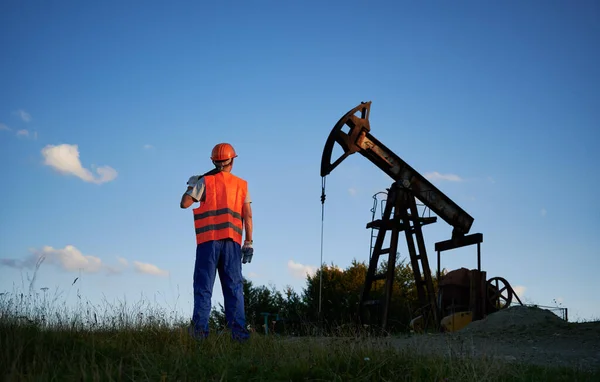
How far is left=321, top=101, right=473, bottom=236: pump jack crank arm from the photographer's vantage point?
17.3m

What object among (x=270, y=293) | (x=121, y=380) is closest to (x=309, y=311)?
(x=270, y=293)

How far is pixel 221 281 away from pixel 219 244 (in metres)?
0.49

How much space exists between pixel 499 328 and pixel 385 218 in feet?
14.7

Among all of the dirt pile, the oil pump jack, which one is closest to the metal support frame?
the oil pump jack

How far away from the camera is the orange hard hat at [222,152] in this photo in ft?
26.4

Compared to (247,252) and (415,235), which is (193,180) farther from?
(415,235)

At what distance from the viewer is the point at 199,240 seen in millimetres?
7730

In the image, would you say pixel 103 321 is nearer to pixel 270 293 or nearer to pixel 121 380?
pixel 121 380

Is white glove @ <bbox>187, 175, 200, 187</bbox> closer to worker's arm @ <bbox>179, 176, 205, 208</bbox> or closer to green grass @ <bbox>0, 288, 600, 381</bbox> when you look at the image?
worker's arm @ <bbox>179, 176, 205, 208</bbox>

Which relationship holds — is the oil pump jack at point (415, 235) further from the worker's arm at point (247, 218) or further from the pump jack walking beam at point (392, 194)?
the worker's arm at point (247, 218)

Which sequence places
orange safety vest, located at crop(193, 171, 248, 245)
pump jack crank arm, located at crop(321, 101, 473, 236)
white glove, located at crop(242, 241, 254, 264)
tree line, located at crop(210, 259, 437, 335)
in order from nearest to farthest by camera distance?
1. orange safety vest, located at crop(193, 171, 248, 245)
2. white glove, located at crop(242, 241, 254, 264)
3. pump jack crank arm, located at crop(321, 101, 473, 236)
4. tree line, located at crop(210, 259, 437, 335)

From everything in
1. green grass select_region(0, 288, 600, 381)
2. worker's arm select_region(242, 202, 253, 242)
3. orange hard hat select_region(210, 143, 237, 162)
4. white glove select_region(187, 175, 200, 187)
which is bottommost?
green grass select_region(0, 288, 600, 381)

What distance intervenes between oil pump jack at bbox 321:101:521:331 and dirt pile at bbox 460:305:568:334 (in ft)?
5.42

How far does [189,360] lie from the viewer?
620cm
